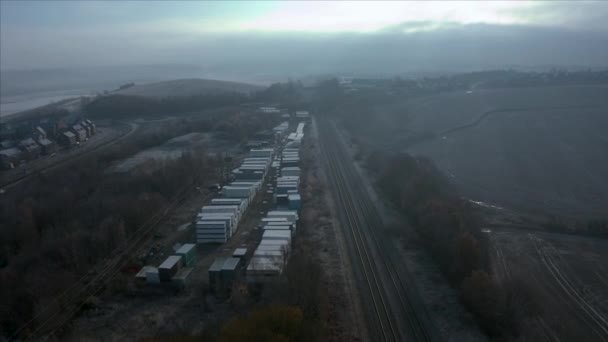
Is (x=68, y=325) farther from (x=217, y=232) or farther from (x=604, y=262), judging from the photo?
(x=604, y=262)

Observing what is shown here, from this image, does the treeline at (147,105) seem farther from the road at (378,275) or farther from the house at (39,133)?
the road at (378,275)

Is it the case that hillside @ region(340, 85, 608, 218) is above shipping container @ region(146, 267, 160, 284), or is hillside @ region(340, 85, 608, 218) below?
above

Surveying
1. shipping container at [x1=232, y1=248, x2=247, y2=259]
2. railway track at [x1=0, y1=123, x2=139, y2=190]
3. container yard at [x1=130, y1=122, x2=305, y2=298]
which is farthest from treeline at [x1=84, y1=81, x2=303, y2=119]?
shipping container at [x1=232, y1=248, x2=247, y2=259]

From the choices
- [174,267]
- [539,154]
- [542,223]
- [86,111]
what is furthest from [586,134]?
[86,111]

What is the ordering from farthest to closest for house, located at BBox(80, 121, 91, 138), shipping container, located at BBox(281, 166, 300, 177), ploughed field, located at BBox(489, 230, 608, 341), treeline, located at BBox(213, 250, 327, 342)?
house, located at BBox(80, 121, 91, 138) → shipping container, located at BBox(281, 166, 300, 177) → ploughed field, located at BBox(489, 230, 608, 341) → treeline, located at BBox(213, 250, 327, 342)

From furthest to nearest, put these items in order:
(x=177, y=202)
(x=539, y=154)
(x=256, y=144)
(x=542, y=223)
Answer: (x=256, y=144) < (x=539, y=154) < (x=177, y=202) < (x=542, y=223)

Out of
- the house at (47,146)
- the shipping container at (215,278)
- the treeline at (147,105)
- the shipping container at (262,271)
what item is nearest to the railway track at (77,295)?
the shipping container at (215,278)

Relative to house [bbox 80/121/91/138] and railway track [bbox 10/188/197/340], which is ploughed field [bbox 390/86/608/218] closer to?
railway track [bbox 10/188/197/340]
